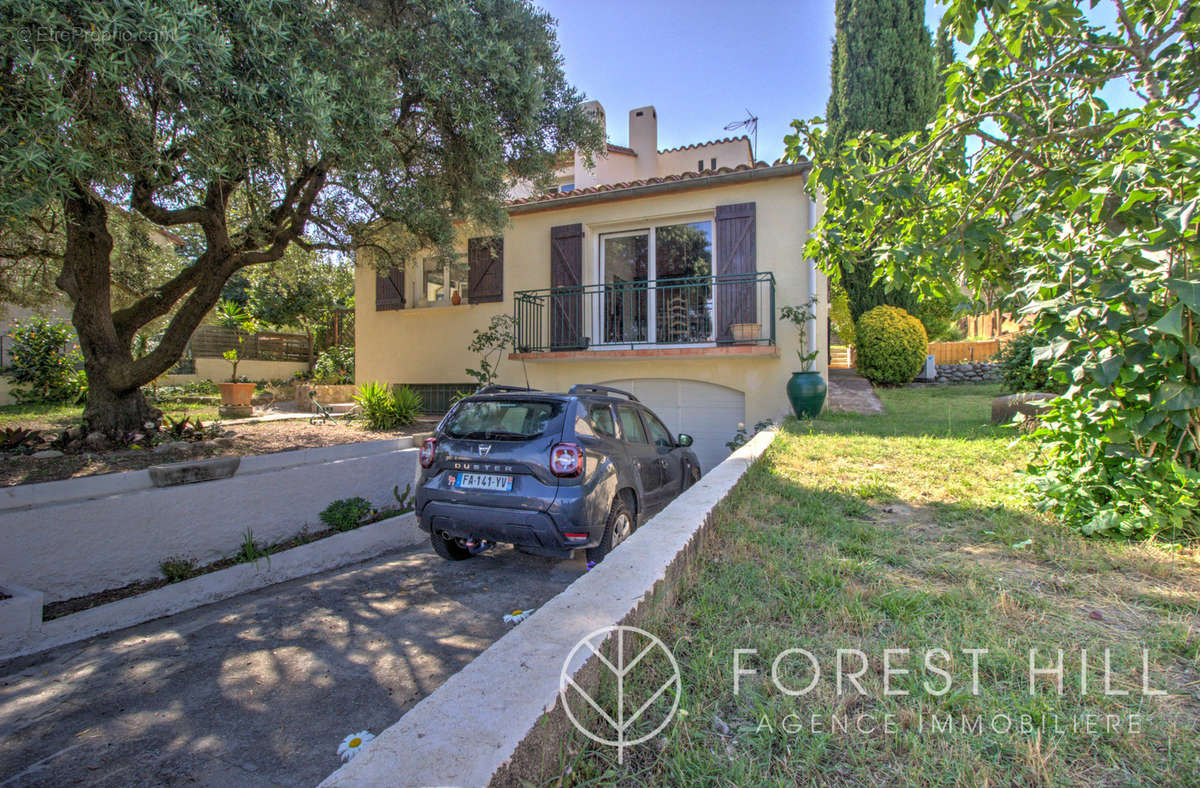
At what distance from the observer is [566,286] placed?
32.8 feet

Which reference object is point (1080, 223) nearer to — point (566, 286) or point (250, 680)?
point (250, 680)

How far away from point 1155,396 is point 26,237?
11272 mm

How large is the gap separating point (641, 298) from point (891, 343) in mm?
7231

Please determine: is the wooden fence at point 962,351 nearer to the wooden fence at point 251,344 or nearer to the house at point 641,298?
the house at point 641,298

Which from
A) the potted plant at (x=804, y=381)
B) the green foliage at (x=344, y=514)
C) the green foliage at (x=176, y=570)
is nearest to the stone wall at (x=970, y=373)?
the potted plant at (x=804, y=381)

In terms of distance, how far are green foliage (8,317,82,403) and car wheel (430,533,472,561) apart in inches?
429

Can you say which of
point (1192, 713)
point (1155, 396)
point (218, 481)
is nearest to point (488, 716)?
point (1192, 713)

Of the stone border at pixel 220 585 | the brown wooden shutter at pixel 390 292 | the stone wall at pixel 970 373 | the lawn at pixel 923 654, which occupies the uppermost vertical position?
the brown wooden shutter at pixel 390 292

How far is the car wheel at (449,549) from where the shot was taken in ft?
15.3

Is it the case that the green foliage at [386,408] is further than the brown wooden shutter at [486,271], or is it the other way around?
the brown wooden shutter at [486,271]

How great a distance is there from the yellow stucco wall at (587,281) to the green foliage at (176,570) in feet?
17.5

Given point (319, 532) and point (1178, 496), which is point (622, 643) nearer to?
point (1178, 496)

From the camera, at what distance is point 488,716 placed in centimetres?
130

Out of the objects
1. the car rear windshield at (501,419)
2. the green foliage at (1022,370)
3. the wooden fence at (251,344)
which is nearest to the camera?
the car rear windshield at (501,419)
